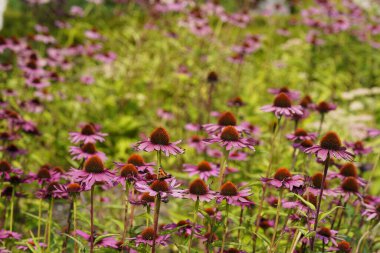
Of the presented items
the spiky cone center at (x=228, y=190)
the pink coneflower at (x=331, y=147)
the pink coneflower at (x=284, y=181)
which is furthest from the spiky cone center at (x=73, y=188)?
the pink coneflower at (x=331, y=147)

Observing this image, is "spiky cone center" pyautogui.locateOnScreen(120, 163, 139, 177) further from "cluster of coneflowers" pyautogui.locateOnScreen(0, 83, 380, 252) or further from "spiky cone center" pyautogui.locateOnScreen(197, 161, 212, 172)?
"spiky cone center" pyautogui.locateOnScreen(197, 161, 212, 172)

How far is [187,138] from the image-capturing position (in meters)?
5.20

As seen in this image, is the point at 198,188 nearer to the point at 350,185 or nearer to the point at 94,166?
the point at 94,166

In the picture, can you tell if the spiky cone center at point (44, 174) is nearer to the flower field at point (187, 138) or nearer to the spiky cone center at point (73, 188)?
the flower field at point (187, 138)

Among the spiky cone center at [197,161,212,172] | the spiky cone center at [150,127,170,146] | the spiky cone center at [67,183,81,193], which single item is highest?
the spiky cone center at [150,127,170,146]

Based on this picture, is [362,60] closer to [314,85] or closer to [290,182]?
[314,85]

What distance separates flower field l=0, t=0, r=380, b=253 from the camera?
84.8 inches

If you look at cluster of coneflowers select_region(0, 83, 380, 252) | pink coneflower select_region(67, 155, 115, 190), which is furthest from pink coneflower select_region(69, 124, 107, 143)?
pink coneflower select_region(67, 155, 115, 190)

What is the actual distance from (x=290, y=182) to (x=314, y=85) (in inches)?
197

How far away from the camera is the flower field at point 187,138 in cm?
215

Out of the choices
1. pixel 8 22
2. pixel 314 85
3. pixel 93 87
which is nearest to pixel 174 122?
pixel 93 87

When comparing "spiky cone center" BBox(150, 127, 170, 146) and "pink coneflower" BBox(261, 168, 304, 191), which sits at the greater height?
"spiky cone center" BBox(150, 127, 170, 146)

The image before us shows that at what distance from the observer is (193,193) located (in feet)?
6.55

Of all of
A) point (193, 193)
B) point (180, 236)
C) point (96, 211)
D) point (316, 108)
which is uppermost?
point (316, 108)
